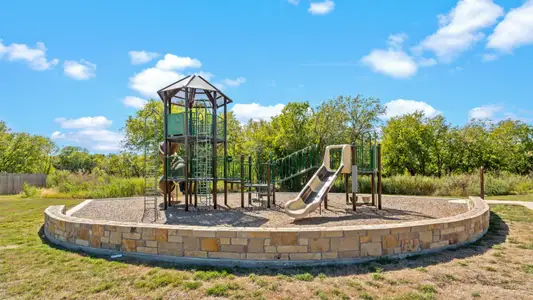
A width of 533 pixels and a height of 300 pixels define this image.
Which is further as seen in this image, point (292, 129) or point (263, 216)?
point (292, 129)

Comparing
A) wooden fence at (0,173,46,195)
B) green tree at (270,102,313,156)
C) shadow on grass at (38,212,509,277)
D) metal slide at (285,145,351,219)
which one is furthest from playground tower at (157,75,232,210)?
wooden fence at (0,173,46,195)

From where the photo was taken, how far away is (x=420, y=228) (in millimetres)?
6227

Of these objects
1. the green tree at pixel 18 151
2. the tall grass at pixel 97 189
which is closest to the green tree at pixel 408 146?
the tall grass at pixel 97 189

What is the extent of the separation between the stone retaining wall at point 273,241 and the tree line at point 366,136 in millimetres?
18455

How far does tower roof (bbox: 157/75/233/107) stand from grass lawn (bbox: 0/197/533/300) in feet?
22.1

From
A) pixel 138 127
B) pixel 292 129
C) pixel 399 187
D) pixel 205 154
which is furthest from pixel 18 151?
pixel 399 187

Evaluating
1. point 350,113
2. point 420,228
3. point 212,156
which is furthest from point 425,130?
point 420,228

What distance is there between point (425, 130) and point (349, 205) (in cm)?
2552

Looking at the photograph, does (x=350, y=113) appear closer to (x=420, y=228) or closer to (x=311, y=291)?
(x=420, y=228)

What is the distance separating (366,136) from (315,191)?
71.1ft

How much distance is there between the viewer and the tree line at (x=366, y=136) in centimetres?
2642

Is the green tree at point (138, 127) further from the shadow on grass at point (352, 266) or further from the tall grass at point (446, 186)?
the shadow on grass at point (352, 266)

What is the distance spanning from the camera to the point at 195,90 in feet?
41.7

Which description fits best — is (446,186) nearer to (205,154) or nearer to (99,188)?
(205,154)
